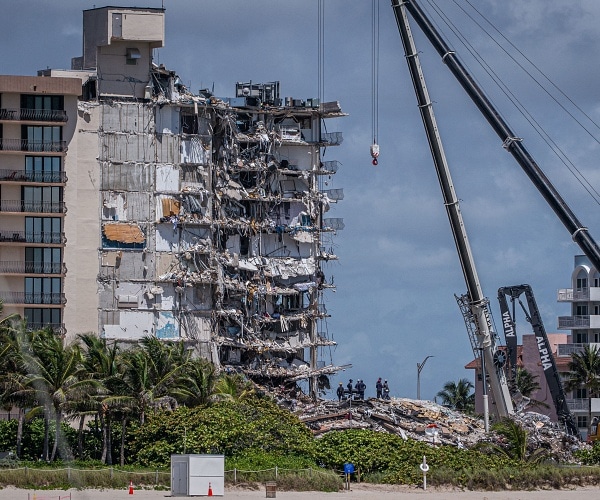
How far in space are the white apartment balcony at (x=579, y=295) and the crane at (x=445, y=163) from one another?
51.3 metres

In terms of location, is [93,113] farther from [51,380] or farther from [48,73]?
[51,380]

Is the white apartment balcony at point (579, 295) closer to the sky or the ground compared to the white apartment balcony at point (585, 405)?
closer to the sky

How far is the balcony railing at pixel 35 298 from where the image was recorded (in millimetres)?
125562

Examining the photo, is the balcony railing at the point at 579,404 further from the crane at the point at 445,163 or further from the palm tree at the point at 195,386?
the palm tree at the point at 195,386

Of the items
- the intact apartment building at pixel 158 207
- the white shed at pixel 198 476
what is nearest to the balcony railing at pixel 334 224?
the intact apartment building at pixel 158 207

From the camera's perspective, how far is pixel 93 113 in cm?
13112

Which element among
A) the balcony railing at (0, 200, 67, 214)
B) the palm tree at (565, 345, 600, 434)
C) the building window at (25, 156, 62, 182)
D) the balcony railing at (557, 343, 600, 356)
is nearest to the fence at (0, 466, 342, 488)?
the balcony railing at (0, 200, 67, 214)

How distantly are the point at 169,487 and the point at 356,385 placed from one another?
32827mm

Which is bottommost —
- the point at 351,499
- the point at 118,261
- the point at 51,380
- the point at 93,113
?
the point at 351,499

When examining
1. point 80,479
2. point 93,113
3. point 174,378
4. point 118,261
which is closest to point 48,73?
point 93,113

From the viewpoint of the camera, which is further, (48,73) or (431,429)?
(48,73)

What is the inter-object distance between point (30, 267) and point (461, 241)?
119 feet

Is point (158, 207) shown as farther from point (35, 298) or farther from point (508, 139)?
point (508, 139)

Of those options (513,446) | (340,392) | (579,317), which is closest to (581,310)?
(579,317)
